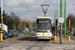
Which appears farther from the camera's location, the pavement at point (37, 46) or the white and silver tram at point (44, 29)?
the white and silver tram at point (44, 29)

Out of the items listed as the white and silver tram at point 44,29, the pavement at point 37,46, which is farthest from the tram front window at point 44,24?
the pavement at point 37,46

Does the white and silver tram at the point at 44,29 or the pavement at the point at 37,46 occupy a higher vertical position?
the white and silver tram at the point at 44,29

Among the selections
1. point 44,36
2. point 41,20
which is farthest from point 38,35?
point 41,20

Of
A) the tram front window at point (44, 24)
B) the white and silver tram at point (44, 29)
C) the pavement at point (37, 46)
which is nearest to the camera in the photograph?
the pavement at point (37, 46)

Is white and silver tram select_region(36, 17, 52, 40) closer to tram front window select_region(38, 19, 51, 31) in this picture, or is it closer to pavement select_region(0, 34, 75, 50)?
tram front window select_region(38, 19, 51, 31)

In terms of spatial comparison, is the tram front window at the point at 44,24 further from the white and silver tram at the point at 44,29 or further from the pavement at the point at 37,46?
the pavement at the point at 37,46

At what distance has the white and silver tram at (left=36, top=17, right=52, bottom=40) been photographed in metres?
22.5

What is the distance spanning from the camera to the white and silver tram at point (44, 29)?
22539mm

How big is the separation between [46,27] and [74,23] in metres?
77.3

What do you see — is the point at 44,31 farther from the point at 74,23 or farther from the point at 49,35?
the point at 74,23

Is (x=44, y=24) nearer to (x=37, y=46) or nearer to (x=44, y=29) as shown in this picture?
(x=44, y=29)

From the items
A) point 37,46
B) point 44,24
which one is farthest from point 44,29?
point 37,46

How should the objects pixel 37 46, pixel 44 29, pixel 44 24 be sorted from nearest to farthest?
pixel 37 46 < pixel 44 29 < pixel 44 24

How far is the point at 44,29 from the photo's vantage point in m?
22.7
